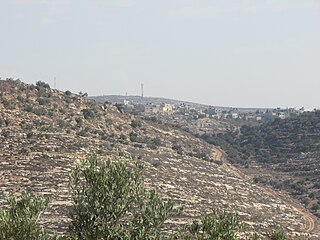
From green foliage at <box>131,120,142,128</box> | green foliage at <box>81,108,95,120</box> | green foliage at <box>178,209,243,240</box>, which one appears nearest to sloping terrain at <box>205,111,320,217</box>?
green foliage at <box>131,120,142,128</box>

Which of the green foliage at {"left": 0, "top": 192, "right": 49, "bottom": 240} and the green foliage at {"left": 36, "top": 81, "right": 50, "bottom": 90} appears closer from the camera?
the green foliage at {"left": 0, "top": 192, "right": 49, "bottom": 240}

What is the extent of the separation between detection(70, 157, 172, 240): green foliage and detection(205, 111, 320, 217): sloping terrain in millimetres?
32222

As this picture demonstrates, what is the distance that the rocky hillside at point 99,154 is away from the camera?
1362 inches

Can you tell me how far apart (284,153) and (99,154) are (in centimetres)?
4091

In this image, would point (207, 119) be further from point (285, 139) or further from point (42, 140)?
point (42, 140)

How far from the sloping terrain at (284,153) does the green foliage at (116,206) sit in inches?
1269

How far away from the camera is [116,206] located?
16828 millimetres

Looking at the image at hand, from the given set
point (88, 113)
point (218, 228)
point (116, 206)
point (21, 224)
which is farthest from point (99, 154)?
point (218, 228)

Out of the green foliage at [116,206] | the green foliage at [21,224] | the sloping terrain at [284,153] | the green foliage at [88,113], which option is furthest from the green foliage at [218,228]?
the green foliage at [88,113]

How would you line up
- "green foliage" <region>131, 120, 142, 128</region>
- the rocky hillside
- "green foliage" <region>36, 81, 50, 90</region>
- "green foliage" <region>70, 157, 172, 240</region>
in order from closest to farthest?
"green foliage" <region>70, 157, 172, 240</region>
the rocky hillside
"green foliage" <region>131, 120, 142, 128</region>
"green foliage" <region>36, 81, 50, 90</region>

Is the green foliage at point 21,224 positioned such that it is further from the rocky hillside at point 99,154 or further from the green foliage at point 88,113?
the green foliage at point 88,113

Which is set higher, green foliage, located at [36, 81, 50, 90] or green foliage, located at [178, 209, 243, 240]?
green foliage, located at [36, 81, 50, 90]

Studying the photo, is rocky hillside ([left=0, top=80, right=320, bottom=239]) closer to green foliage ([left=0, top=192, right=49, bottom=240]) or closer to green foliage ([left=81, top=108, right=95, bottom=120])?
green foliage ([left=81, top=108, right=95, bottom=120])

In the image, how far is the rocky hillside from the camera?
34.6 m
